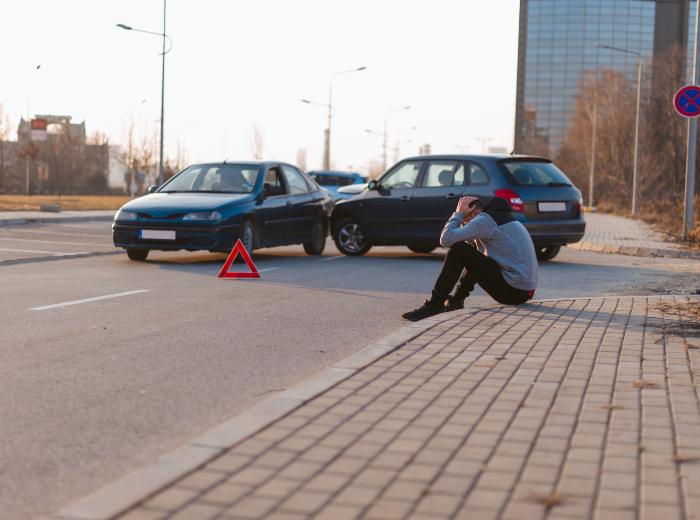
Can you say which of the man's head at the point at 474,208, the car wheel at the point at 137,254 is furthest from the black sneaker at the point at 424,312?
the car wheel at the point at 137,254

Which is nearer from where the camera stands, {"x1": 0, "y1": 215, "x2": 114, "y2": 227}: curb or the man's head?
the man's head

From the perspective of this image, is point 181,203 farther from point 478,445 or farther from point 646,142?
point 646,142

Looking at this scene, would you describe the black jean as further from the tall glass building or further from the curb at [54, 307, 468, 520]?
the tall glass building

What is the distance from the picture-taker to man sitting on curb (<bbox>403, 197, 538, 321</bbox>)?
9.50 metres

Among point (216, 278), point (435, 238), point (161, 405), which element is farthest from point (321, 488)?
point (435, 238)

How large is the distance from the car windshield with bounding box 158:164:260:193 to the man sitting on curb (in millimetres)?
7116

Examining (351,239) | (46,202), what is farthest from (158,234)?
(46,202)

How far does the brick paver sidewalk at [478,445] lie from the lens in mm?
3736

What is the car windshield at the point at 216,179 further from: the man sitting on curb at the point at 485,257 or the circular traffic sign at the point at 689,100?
the circular traffic sign at the point at 689,100

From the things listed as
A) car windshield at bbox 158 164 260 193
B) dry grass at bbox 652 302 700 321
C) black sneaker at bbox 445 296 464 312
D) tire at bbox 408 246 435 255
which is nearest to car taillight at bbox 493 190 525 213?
tire at bbox 408 246 435 255

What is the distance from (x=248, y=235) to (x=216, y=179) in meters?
1.41

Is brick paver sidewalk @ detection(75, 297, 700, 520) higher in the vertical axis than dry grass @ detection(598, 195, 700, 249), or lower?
lower

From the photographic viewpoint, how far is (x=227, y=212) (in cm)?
1532

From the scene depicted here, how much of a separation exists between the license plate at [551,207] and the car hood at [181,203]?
14.2 ft
